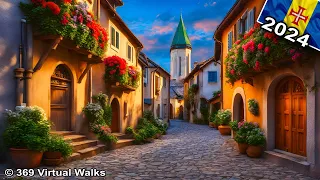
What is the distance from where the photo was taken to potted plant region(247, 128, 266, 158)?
1072 centimetres

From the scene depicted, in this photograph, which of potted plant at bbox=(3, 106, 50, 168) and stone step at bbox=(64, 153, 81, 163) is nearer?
potted plant at bbox=(3, 106, 50, 168)

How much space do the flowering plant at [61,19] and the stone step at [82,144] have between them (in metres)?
3.52

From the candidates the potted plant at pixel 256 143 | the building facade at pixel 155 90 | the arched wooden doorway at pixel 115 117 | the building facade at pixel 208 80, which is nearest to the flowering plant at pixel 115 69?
the arched wooden doorway at pixel 115 117

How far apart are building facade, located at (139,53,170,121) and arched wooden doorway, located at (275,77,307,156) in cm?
1523

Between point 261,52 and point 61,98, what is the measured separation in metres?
7.45

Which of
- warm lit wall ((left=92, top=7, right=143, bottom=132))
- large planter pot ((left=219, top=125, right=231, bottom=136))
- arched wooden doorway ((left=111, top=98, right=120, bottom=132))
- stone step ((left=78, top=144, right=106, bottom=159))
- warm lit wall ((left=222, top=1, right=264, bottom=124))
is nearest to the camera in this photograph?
stone step ((left=78, top=144, right=106, bottom=159))

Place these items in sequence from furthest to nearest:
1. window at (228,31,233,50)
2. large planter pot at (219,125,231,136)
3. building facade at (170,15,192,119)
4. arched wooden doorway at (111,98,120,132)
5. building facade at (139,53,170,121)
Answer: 1. building facade at (170,15,192,119)
2. building facade at (139,53,170,121)
3. large planter pot at (219,125,231,136)
4. arched wooden doorway at (111,98,120,132)
5. window at (228,31,233,50)

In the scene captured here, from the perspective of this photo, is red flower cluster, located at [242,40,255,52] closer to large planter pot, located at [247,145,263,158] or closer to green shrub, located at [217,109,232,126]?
large planter pot, located at [247,145,263,158]

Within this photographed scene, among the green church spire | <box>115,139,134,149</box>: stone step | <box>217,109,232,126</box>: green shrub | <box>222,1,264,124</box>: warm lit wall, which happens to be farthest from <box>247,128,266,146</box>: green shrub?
the green church spire

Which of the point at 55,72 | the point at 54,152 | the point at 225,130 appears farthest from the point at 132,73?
the point at 54,152

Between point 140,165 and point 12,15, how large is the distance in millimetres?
5990

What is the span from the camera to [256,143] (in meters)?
10.7

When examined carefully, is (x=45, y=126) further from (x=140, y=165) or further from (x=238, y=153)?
(x=238, y=153)

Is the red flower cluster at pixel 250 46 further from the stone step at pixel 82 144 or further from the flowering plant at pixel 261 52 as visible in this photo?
the stone step at pixel 82 144
